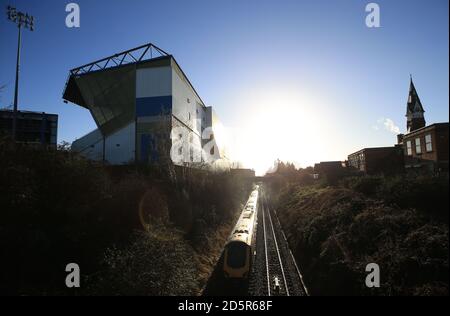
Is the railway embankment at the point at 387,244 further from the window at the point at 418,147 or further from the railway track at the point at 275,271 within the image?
the window at the point at 418,147

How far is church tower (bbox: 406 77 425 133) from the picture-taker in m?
37.7

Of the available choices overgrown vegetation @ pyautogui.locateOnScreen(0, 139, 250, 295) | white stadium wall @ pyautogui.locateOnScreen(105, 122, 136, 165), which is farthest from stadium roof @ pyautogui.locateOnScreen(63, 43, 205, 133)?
overgrown vegetation @ pyautogui.locateOnScreen(0, 139, 250, 295)

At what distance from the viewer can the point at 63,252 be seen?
11.7 metres

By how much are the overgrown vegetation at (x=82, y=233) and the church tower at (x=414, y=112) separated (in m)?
37.1

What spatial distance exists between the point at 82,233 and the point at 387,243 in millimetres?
15199

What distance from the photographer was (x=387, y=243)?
12.8 meters

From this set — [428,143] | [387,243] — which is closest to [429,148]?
[428,143]

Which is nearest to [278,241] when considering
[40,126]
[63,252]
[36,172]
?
[63,252]

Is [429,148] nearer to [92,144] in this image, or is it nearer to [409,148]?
[409,148]

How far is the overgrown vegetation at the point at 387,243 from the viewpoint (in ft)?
34.4

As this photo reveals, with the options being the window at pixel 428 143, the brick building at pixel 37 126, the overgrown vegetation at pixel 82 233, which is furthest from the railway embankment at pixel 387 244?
the brick building at pixel 37 126

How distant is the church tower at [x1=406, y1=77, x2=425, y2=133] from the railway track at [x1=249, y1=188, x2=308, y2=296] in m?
27.9

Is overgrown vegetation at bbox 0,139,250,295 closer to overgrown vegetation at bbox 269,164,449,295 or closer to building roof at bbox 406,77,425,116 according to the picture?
overgrown vegetation at bbox 269,164,449,295

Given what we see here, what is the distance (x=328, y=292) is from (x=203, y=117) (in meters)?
43.1
